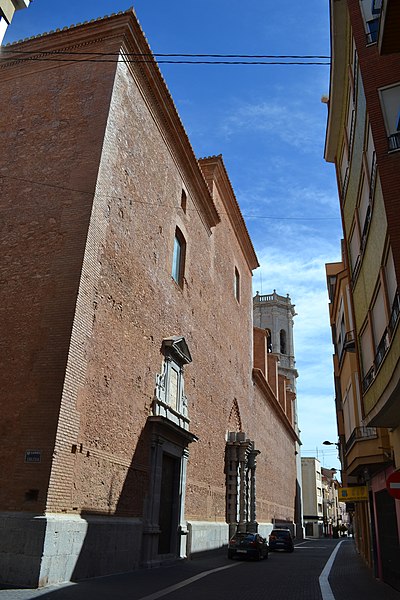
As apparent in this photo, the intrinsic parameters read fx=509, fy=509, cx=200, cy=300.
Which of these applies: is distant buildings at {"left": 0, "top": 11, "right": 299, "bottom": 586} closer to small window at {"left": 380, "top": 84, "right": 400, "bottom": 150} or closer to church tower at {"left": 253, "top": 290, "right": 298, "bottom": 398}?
small window at {"left": 380, "top": 84, "right": 400, "bottom": 150}

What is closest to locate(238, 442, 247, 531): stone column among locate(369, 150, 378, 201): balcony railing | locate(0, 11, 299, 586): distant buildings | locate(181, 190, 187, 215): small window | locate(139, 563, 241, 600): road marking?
locate(0, 11, 299, 586): distant buildings

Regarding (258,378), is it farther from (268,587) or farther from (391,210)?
(391,210)

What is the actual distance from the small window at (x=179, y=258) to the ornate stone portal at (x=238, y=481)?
9204 mm

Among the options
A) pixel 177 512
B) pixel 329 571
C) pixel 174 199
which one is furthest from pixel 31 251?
pixel 329 571

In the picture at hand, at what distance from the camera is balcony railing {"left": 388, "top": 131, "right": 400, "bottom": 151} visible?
818 centimetres

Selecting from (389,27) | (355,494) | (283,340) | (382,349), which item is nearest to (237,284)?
(355,494)

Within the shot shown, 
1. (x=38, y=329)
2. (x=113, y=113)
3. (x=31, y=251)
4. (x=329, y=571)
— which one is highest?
(x=113, y=113)

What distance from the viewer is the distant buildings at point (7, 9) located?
7414mm

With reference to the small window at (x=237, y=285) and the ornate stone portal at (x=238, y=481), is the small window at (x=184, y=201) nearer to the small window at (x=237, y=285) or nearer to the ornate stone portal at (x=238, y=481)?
the small window at (x=237, y=285)

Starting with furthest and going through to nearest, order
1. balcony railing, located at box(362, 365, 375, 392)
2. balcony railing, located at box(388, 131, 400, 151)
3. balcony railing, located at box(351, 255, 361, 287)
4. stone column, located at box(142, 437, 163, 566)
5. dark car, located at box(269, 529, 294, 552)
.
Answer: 1. dark car, located at box(269, 529, 294, 552)
2. stone column, located at box(142, 437, 163, 566)
3. balcony railing, located at box(351, 255, 361, 287)
4. balcony railing, located at box(362, 365, 375, 392)
5. balcony railing, located at box(388, 131, 400, 151)

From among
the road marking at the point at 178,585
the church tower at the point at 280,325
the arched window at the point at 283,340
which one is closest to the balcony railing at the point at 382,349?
the road marking at the point at 178,585

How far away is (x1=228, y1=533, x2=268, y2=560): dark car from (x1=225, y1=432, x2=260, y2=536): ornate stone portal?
328 centimetres

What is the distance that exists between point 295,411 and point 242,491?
109 feet

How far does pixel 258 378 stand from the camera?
32.0 meters
